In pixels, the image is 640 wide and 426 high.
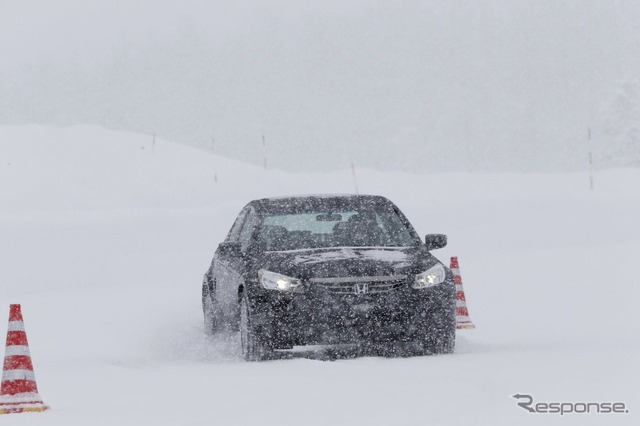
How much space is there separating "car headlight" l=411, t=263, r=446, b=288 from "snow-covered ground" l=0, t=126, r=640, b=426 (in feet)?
2.25

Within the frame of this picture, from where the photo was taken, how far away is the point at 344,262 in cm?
1097

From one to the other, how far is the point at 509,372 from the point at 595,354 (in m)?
1.23

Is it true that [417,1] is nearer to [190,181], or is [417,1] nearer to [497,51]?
[497,51]

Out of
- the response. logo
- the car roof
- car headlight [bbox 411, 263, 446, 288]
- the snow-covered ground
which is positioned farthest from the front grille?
the response. logo

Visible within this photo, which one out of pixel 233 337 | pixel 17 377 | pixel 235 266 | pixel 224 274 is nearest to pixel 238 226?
pixel 224 274

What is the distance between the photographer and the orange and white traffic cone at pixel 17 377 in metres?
8.53

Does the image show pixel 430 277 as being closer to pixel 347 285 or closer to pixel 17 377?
pixel 347 285

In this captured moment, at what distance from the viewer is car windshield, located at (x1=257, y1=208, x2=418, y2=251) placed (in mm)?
11875

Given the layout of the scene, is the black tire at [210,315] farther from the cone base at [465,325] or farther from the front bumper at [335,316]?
the cone base at [465,325]

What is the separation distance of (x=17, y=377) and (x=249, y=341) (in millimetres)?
2639

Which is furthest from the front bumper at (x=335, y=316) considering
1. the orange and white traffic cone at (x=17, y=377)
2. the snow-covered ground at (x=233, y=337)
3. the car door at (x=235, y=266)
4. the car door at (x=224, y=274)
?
the orange and white traffic cone at (x=17, y=377)

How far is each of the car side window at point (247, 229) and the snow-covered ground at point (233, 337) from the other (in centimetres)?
95

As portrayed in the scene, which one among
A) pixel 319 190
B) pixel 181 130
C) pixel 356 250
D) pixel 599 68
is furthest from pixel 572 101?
pixel 356 250

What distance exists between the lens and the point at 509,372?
939cm
